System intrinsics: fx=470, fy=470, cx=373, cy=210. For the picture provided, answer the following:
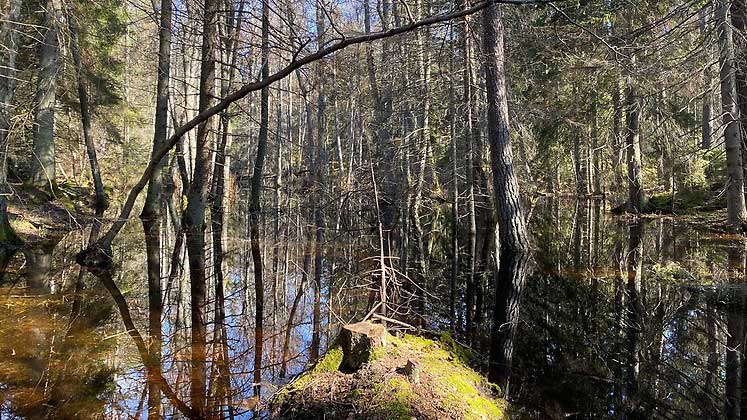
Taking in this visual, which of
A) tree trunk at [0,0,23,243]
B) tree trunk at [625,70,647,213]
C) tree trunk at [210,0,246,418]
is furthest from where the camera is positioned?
tree trunk at [625,70,647,213]

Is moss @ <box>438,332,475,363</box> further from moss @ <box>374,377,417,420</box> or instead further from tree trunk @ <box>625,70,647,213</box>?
tree trunk @ <box>625,70,647,213</box>

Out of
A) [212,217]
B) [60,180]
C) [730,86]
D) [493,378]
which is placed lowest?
[493,378]

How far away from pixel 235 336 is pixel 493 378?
2.75 meters

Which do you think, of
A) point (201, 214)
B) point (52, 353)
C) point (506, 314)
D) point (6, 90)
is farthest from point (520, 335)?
point (6, 90)

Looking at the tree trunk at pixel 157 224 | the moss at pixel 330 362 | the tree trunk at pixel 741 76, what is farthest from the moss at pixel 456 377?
the tree trunk at pixel 741 76

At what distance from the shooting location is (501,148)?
8.16 meters

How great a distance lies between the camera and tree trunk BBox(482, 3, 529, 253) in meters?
8.09

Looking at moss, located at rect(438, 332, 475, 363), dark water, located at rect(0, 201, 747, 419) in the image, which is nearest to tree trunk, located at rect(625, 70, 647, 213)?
dark water, located at rect(0, 201, 747, 419)

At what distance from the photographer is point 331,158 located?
1134 inches

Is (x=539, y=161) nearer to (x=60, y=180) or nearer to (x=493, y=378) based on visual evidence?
(x=493, y=378)

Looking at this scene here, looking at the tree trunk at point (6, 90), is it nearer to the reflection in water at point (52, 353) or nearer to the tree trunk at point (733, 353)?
the reflection in water at point (52, 353)

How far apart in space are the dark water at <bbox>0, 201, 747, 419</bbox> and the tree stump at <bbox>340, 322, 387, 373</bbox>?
0.78m

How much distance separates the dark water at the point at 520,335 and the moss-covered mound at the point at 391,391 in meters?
0.36

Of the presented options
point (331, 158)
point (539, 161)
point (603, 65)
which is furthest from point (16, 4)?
point (331, 158)
